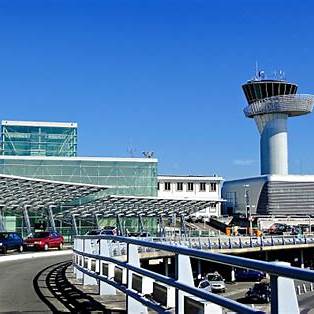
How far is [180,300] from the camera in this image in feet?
21.7

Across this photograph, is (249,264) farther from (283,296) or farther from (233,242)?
(233,242)

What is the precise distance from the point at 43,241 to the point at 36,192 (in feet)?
42.7

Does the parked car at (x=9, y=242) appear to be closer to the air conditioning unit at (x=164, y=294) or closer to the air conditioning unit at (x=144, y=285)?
the air conditioning unit at (x=144, y=285)

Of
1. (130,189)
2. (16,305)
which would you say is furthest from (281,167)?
(16,305)

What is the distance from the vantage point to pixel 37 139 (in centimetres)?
12156

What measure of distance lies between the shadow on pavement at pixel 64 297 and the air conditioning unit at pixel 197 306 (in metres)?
3.85

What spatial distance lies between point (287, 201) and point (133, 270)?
494 ft

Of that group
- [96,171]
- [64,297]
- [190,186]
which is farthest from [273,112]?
[64,297]

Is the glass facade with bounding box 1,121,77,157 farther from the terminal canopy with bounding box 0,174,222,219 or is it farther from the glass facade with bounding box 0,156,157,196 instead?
the terminal canopy with bounding box 0,174,222,219

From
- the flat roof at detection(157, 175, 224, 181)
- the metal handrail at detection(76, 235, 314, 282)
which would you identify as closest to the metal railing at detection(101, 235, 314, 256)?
the metal handrail at detection(76, 235, 314, 282)

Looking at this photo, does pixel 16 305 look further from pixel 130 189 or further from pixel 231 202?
pixel 231 202

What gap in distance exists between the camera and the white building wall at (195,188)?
139 metres

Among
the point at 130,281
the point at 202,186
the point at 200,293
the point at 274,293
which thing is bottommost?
the point at 130,281

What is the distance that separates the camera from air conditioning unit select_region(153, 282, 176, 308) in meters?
7.53
